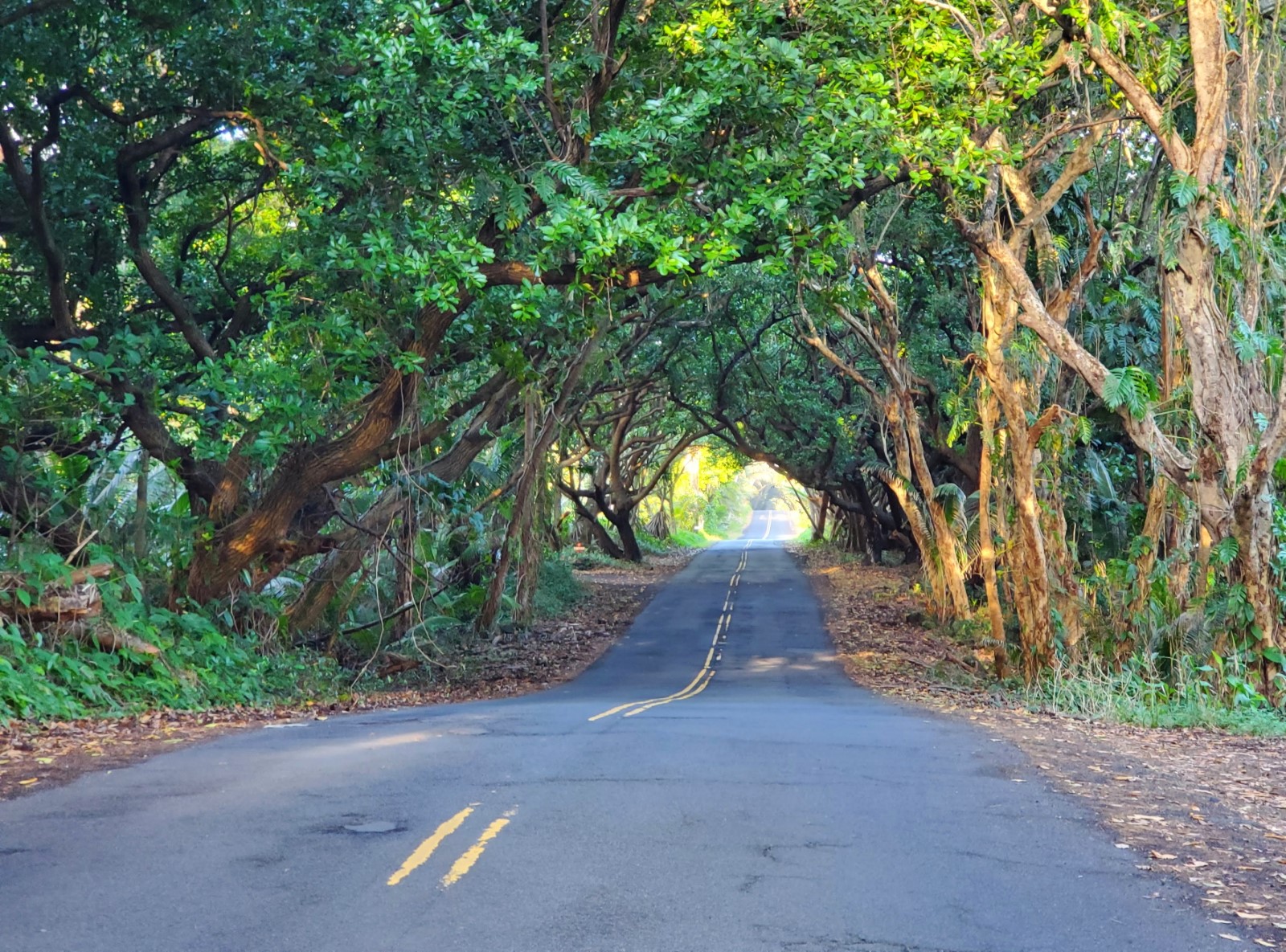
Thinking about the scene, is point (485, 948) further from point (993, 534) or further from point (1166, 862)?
point (993, 534)

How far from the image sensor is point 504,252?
46.4 ft

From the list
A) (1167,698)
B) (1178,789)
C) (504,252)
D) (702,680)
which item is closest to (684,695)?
(702,680)

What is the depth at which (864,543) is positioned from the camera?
51969mm

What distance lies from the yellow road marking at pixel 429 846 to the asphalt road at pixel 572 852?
0.02 m

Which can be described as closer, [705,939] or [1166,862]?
[705,939]

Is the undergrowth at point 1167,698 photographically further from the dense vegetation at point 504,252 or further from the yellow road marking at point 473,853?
the yellow road marking at point 473,853

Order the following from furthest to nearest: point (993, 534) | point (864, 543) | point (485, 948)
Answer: point (864, 543) → point (993, 534) → point (485, 948)

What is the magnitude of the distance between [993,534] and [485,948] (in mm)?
18483

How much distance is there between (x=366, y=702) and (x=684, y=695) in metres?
4.88

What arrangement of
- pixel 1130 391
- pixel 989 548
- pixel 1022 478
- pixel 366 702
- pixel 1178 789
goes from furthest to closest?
pixel 989 548, pixel 1022 478, pixel 366 702, pixel 1130 391, pixel 1178 789

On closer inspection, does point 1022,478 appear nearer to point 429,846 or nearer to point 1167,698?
point 1167,698

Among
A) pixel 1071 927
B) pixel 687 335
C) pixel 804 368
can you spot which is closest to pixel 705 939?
pixel 1071 927

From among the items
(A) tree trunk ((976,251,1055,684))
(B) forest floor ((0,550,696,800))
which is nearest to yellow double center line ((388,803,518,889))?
(B) forest floor ((0,550,696,800))

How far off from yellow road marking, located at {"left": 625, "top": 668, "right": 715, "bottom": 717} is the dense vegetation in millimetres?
4495
